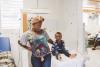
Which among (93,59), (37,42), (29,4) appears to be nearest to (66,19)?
(29,4)

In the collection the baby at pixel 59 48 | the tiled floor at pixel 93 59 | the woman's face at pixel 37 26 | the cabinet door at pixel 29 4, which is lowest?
the tiled floor at pixel 93 59

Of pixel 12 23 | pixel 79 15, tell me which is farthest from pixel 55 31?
pixel 12 23

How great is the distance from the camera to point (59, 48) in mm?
3502

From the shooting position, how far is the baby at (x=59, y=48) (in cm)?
343

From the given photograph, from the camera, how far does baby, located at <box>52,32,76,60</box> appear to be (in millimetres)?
3427

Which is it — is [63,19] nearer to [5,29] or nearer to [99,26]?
[99,26]

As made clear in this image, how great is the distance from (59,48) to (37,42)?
0.60 meters

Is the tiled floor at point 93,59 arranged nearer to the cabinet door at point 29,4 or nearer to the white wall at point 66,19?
the white wall at point 66,19

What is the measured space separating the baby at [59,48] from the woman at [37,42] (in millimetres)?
258

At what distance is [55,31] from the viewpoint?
12.3 ft

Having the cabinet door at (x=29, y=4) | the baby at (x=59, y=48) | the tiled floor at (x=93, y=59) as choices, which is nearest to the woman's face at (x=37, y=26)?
the baby at (x=59, y=48)

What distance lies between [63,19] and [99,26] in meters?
0.70

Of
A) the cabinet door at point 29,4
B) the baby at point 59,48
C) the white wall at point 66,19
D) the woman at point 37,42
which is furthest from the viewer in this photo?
the white wall at point 66,19

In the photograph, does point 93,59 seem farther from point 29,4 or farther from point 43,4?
point 29,4
